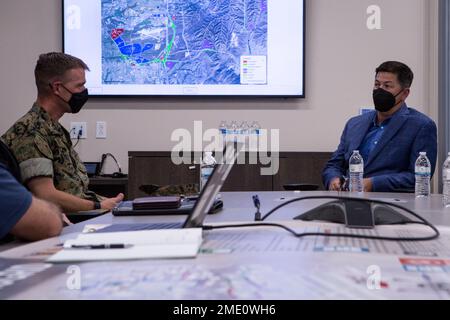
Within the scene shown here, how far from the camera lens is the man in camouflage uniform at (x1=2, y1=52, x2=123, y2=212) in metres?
2.09

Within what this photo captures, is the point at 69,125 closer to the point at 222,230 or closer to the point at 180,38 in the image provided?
the point at 180,38

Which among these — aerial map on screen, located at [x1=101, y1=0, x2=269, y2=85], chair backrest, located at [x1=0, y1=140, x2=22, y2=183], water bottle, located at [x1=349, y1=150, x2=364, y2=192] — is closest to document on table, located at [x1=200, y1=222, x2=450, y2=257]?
A: chair backrest, located at [x1=0, y1=140, x2=22, y2=183]

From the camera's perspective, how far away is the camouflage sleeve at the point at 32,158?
2076mm

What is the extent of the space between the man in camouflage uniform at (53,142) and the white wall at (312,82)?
4.51ft

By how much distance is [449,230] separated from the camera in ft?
4.25

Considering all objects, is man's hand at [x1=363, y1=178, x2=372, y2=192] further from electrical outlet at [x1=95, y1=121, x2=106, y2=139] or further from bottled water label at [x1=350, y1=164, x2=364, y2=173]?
electrical outlet at [x1=95, y1=121, x2=106, y2=139]

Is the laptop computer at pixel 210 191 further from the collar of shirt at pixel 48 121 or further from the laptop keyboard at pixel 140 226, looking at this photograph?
the collar of shirt at pixel 48 121

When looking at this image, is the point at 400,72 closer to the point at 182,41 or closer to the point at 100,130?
the point at 182,41

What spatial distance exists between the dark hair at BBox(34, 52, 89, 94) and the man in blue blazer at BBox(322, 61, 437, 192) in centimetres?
159

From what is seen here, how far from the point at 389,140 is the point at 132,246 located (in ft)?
7.15

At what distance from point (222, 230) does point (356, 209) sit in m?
0.37

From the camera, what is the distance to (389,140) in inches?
113
